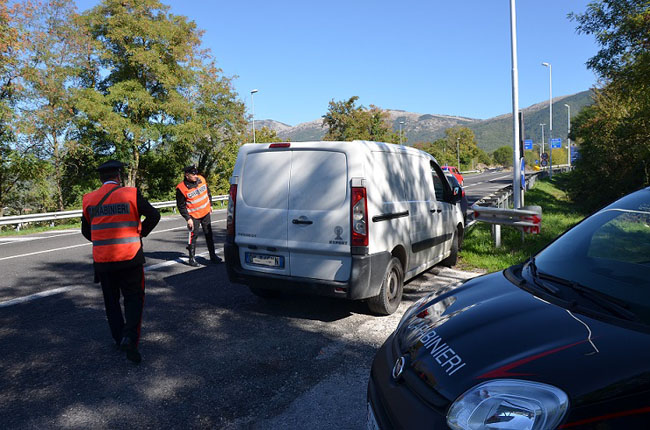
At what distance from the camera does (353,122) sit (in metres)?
58.2

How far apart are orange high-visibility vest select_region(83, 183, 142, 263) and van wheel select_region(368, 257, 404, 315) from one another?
8.27 ft

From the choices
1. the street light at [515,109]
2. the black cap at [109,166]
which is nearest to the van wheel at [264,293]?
the black cap at [109,166]

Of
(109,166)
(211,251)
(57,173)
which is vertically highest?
(57,173)

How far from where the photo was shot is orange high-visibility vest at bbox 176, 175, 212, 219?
8.24 m

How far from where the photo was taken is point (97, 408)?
320cm

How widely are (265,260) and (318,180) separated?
110 centimetres

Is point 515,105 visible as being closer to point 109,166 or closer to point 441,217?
point 441,217

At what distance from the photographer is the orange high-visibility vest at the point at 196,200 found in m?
8.24

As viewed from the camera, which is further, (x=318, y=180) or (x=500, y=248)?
(x=500, y=248)

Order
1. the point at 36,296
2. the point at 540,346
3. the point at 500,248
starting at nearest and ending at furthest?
the point at 540,346, the point at 36,296, the point at 500,248

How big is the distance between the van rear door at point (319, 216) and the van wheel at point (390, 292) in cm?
57

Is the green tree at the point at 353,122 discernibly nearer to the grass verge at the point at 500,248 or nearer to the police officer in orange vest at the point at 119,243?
the grass verge at the point at 500,248

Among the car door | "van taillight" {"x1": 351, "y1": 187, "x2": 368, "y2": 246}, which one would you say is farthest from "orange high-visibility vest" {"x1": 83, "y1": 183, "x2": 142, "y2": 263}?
the car door

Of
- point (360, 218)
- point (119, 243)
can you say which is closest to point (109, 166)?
point (119, 243)
